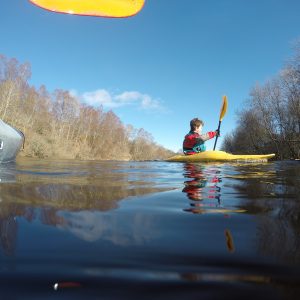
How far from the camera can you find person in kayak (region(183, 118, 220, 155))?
9484 mm

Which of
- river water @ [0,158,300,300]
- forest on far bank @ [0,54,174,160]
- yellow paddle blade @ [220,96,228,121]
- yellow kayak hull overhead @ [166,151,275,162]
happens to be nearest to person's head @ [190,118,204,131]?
yellow kayak hull overhead @ [166,151,275,162]

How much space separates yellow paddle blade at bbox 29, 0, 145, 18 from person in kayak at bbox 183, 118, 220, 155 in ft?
17.1

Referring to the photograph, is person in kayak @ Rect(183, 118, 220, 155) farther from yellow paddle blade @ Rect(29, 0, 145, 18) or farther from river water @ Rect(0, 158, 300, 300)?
river water @ Rect(0, 158, 300, 300)

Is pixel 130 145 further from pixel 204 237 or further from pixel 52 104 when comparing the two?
Result: pixel 204 237

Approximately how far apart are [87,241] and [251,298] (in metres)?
0.53

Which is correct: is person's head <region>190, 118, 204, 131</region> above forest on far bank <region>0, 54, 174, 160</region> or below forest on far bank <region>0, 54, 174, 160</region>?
below

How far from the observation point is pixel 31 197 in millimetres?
1748

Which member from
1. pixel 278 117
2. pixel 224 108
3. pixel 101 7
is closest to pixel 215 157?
pixel 224 108

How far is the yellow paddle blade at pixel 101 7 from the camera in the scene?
4609 mm

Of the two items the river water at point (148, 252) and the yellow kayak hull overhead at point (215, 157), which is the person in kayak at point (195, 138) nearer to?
the yellow kayak hull overhead at point (215, 157)

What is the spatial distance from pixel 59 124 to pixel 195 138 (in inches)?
1589

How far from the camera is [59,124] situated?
46625 millimetres

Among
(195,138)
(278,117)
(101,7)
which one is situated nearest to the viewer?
(101,7)

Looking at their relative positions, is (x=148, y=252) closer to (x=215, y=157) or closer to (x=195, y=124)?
(x=215, y=157)
